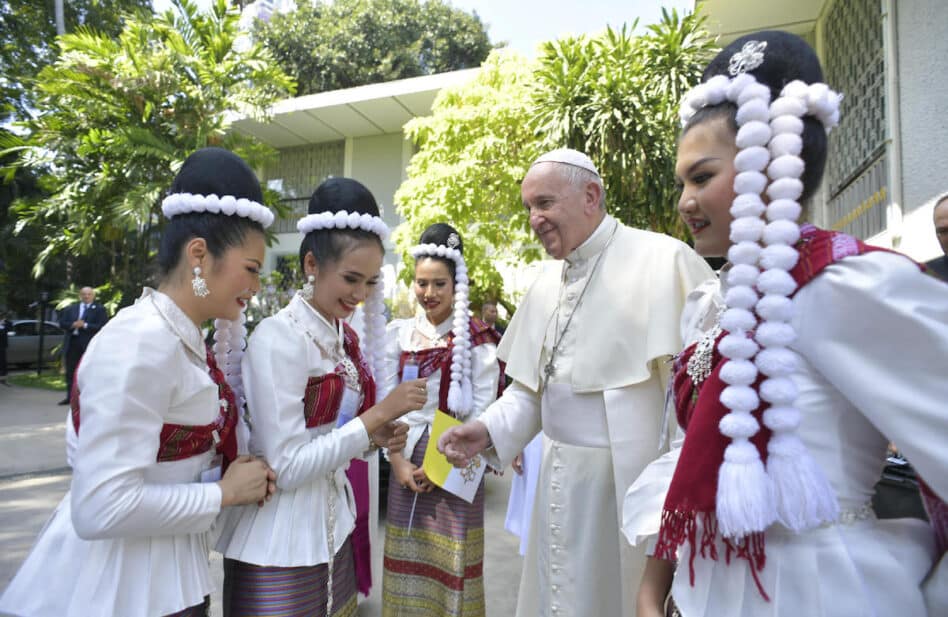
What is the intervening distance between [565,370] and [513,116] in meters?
7.29

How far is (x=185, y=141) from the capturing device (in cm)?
1053

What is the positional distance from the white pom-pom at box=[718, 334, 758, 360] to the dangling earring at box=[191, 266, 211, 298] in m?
1.32

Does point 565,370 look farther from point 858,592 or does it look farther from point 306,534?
point 858,592

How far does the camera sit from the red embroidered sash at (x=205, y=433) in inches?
59.7

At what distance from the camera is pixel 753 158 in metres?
1.08

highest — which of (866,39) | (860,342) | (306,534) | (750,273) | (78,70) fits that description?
(78,70)

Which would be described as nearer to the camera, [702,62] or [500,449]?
[500,449]

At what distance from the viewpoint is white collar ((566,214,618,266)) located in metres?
2.39

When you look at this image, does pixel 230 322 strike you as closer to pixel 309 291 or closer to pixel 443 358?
pixel 309 291

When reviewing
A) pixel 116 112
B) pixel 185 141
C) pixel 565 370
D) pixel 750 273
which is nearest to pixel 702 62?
pixel 565 370

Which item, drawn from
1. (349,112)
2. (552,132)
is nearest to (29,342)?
(349,112)

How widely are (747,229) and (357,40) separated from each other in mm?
21540

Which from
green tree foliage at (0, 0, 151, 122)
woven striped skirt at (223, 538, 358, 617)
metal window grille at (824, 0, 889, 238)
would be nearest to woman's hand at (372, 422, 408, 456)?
woven striped skirt at (223, 538, 358, 617)

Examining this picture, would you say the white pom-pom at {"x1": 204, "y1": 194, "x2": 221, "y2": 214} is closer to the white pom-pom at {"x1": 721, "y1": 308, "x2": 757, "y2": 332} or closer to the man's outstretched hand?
the man's outstretched hand
